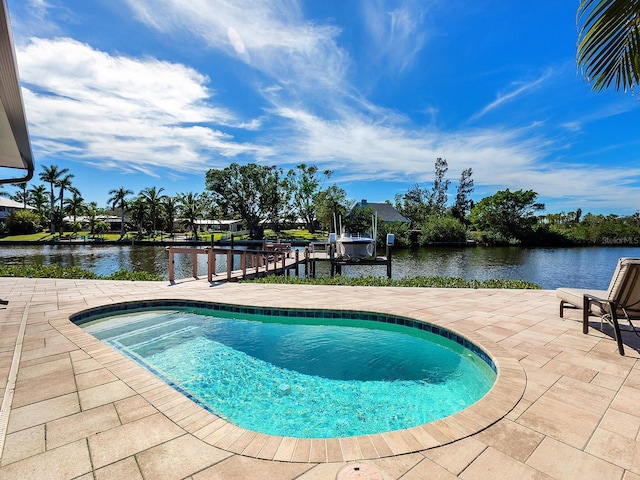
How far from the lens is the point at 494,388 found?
2.66m

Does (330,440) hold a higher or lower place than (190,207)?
lower

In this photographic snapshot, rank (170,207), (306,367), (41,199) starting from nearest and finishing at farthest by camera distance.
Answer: (306,367) → (41,199) → (170,207)

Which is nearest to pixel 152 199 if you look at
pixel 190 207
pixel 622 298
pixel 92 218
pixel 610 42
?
pixel 190 207

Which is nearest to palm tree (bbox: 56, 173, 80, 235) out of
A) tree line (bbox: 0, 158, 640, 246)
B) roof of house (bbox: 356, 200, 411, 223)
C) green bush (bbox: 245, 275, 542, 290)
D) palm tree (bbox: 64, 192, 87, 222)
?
tree line (bbox: 0, 158, 640, 246)

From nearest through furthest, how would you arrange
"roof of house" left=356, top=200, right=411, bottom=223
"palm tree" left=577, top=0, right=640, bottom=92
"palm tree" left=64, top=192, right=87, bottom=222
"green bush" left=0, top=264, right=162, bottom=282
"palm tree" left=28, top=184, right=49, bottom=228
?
"palm tree" left=577, top=0, right=640, bottom=92 → "green bush" left=0, top=264, right=162, bottom=282 → "palm tree" left=64, top=192, right=87, bottom=222 → "roof of house" left=356, top=200, right=411, bottom=223 → "palm tree" left=28, top=184, right=49, bottom=228

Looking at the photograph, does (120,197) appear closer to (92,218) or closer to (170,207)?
(92,218)

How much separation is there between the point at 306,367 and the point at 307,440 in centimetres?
184

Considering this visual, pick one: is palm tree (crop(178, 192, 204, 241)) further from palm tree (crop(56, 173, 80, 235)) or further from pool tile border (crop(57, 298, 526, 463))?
pool tile border (crop(57, 298, 526, 463))

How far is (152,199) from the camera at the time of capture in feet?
150

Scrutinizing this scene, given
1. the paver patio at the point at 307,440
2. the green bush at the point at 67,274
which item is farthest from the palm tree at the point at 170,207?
the paver patio at the point at 307,440

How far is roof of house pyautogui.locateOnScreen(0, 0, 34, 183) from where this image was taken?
2285 mm

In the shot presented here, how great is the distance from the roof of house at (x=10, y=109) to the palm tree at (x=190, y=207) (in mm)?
42663

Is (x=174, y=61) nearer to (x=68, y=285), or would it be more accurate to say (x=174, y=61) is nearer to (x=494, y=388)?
(x=68, y=285)

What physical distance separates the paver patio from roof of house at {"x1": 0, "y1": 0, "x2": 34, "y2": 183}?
2.60 m
